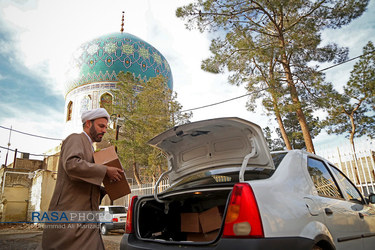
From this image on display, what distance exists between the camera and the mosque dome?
87.2 feet

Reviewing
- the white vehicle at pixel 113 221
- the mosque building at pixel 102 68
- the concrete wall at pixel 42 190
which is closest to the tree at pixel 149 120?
the white vehicle at pixel 113 221

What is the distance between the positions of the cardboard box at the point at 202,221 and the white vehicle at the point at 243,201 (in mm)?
10

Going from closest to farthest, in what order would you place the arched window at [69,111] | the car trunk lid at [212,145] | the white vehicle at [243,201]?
the white vehicle at [243,201] → the car trunk lid at [212,145] → the arched window at [69,111]

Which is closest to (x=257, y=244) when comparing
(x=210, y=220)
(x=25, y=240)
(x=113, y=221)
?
(x=210, y=220)

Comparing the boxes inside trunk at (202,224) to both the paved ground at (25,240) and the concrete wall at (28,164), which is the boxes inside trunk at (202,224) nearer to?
the paved ground at (25,240)

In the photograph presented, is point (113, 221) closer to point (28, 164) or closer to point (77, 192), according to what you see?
point (77, 192)

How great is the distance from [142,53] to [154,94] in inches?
511

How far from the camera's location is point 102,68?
26.8 meters

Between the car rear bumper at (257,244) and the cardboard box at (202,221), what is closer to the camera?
the car rear bumper at (257,244)

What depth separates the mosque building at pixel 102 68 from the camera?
26.5 metres

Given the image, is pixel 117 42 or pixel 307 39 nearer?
pixel 307 39

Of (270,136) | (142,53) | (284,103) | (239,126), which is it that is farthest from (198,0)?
(142,53)

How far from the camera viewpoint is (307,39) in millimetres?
11328

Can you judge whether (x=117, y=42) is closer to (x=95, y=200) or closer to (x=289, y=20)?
(x=289, y=20)
